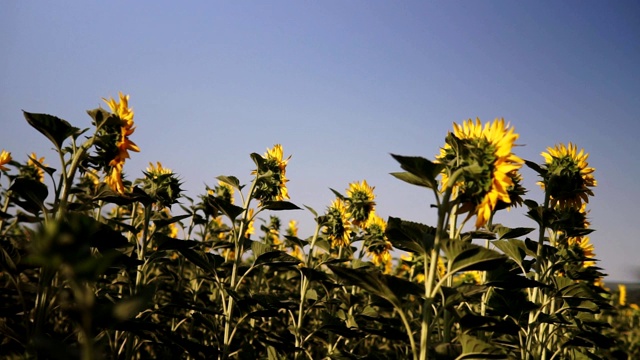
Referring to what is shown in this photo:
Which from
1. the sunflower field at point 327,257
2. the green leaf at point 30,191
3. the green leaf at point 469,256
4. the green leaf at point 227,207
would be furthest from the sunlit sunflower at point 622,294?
the green leaf at point 30,191

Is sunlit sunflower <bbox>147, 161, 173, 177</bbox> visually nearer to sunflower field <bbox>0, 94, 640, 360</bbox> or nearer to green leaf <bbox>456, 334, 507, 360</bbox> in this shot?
sunflower field <bbox>0, 94, 640, 360</bbox>

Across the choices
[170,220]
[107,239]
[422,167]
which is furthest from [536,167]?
[107,239]

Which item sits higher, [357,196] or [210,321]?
[357,196]

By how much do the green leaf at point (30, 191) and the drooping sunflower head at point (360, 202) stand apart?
9.49 feet

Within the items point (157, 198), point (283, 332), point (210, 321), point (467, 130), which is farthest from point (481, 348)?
point (283, 332)

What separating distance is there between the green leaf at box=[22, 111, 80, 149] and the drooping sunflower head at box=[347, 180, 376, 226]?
2.89 m

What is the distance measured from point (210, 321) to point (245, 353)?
1.11 feet

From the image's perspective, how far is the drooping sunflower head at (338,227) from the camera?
462 cm

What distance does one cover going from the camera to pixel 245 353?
9.29 ft

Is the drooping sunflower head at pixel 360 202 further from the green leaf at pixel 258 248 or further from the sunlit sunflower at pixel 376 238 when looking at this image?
the green leaf at pixel 258 248

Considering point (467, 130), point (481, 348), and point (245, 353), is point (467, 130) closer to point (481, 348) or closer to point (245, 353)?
point (481, 348)

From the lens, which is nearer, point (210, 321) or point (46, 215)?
point (46, 215)

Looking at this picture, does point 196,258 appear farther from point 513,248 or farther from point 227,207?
point 513,248

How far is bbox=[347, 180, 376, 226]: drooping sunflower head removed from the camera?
4.72 meters
